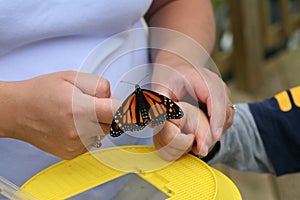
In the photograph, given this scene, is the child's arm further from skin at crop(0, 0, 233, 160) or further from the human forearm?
the human forearm

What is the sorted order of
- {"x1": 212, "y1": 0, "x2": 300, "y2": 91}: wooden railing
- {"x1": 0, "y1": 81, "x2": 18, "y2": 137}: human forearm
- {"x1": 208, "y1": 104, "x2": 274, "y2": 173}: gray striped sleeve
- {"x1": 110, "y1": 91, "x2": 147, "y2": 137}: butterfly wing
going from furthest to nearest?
{"x1": 212, "y1": 0, "x2": 300, "y2": 91}: wooden railing, {"x1": 208, "y1": 104, "x2": 274, "y2": 173}: gray striped sleeve, {"x1": 0, "y1": 81, "x2": 18, "y2": 137}: human forearm, {"x1": 110, "y1": 91, "x2": 147, "y2": 137}: butterfly wing

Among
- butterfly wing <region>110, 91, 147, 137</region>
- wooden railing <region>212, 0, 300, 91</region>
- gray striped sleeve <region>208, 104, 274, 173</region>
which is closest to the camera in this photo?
butterfly wing <region>110, 91, 147, 137</region>

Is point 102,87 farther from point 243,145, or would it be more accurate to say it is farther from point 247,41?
point 247,41

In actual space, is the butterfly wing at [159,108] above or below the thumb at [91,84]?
below

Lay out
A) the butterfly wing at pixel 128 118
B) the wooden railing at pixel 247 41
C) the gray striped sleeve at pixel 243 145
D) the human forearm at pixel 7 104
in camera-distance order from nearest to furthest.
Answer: the butterfly wing at pixel 128 118, the human forearm at pixel 7 104, the gray striped sleeve at pixel 243 145, the wooden railing at pixel 247 41

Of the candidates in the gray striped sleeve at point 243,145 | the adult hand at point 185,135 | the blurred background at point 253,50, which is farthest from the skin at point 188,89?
the blurred background at point 253,50

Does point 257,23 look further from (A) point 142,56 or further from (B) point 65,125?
(B) point 65,125

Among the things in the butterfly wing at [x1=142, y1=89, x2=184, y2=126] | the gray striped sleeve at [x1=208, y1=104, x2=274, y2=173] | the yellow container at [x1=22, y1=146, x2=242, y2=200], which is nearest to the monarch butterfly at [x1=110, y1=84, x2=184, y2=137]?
the butterfly wing at [x1=142, y1=89, x2=184, y2=126]

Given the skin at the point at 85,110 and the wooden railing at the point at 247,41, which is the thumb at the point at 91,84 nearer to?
the skin at the point at 85,110
